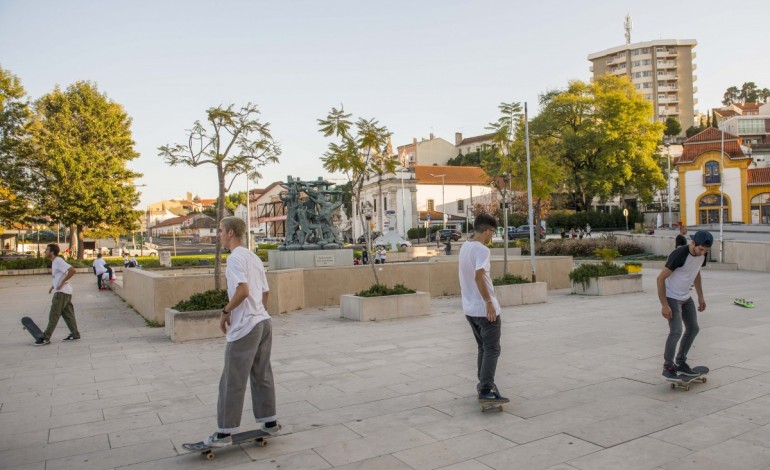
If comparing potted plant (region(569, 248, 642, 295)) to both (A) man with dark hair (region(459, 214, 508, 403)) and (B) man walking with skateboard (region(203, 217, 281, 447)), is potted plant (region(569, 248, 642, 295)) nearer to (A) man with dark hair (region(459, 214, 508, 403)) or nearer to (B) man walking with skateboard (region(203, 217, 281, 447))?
(A) man with dark hair (region(459, 214, 508, 403))

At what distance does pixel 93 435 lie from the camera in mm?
5219

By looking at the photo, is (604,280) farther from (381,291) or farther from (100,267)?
(100,267)

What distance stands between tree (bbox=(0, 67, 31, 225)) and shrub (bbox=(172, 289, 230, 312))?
32164 millimetres

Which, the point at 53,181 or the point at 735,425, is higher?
the point at 53,181

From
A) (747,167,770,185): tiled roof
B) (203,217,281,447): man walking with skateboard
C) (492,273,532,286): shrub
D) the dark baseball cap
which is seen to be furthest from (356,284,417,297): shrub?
(747,167,770,185): tiled roof

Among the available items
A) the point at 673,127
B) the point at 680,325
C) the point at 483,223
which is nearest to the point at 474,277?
the point at 483,223

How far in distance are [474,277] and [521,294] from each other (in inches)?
367

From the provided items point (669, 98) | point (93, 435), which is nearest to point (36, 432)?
point (93, 435)

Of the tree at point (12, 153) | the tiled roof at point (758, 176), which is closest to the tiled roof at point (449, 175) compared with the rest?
the tiled roof at point (758, 176)

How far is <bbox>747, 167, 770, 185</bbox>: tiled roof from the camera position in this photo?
59.0 m

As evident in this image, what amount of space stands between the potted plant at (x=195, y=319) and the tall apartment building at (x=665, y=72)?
109m

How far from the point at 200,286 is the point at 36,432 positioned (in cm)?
728

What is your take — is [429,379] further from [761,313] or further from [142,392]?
[761,313]

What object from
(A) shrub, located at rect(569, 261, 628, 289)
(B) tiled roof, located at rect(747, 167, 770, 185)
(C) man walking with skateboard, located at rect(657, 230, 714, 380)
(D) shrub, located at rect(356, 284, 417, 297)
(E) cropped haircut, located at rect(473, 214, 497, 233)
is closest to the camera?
(E) cropped haircut, located at rect(473, 214, 497, 233)
